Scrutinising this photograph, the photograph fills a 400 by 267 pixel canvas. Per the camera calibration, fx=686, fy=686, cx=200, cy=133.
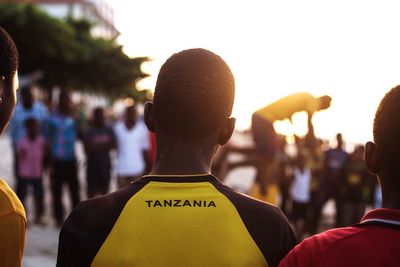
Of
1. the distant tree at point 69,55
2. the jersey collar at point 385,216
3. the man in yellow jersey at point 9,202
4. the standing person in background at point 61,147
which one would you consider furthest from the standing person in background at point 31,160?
the distant tree at point 69,55

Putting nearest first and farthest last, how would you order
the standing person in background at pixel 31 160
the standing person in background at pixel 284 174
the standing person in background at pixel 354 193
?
the standing person in background at pixel 31 160
the standing person in background at pixel 354 193
the standing person in background at pixel 284 174

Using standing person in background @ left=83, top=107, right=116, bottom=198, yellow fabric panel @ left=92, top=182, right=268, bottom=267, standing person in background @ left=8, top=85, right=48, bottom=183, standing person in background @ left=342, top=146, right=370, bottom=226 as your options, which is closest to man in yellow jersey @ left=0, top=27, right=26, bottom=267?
yellow fabric panel @ left=92, top=182, right=268, bottom=267

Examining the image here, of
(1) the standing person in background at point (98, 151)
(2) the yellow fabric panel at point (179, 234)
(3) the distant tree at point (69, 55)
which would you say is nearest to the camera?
(2) the yellow fabric panel at point (179, 234)

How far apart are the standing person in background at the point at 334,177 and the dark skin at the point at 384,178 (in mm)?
9433

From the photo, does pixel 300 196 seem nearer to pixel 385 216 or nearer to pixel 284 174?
pixel 284 174

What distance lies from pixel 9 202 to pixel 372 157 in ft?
3.73

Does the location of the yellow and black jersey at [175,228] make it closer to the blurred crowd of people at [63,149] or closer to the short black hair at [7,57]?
the short black hair at [7,57]

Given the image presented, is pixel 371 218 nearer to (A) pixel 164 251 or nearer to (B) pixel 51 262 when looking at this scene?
(A) pixel 164 251

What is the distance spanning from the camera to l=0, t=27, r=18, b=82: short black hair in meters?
2.24

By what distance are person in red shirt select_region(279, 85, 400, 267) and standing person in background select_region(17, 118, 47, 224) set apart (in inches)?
301

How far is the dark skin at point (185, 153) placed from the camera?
2191 mm

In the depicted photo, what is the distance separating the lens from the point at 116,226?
2098 millimetres

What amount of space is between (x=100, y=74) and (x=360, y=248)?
49.7 m

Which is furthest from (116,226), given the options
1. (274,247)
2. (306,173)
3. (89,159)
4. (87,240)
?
(306,173)
